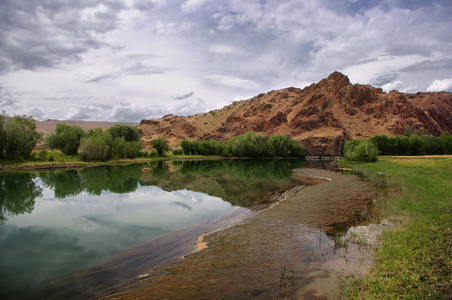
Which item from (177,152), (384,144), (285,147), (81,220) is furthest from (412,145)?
(81,220)

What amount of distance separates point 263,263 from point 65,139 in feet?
192

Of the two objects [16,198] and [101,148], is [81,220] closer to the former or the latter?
[16,198]

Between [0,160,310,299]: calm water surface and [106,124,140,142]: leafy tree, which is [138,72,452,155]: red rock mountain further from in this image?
[0,160,310,299]: calm water surface

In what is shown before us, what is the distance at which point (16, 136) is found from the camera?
39.9 metres

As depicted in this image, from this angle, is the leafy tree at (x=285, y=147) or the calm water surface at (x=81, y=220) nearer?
the calm water surface at (x=81, y=220)

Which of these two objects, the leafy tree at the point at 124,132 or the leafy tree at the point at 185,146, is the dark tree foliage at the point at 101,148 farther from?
the leafy tree at the point at 185,146

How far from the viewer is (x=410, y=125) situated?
4092 inches

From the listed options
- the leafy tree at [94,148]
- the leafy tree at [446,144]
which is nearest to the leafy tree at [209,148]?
the leafy tree at [94,148]

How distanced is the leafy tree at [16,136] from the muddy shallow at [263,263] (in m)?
43.0

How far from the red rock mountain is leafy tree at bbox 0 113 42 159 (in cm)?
7776

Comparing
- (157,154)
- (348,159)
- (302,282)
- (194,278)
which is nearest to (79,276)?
(194,278)

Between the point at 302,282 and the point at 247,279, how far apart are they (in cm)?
152

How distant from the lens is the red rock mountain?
104m

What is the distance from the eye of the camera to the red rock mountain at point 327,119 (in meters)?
104
